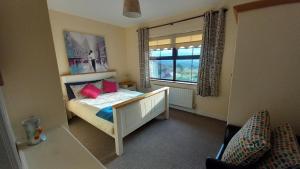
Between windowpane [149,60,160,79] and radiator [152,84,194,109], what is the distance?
714mm

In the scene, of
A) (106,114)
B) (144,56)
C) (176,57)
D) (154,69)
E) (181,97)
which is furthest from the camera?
(154,69)

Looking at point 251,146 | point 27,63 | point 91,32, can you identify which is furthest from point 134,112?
point 91,32

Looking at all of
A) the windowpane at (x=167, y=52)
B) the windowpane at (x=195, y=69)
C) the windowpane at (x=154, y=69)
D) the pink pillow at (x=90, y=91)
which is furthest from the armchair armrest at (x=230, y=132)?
the windowpane at (x=154, y=69)

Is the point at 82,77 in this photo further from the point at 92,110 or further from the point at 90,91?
the point at 92,110

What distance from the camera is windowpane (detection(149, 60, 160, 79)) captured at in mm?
3842

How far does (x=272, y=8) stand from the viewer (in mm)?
1135

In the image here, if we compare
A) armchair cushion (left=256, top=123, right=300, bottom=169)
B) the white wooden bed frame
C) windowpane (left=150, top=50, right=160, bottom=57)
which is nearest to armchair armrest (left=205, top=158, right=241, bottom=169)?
armchair cushion (left=256, top=123, right=300, bottom=169)

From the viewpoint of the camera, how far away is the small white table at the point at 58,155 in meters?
0.73

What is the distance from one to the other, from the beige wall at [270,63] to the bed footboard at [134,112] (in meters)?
1.37

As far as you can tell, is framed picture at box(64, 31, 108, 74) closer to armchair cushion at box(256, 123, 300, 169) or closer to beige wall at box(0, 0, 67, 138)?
beige wall at box(0, 0, 67, 138)

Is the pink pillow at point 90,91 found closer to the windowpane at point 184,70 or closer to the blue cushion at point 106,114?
the blue cushion at point 106,114

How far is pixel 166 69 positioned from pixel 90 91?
1.99 meters

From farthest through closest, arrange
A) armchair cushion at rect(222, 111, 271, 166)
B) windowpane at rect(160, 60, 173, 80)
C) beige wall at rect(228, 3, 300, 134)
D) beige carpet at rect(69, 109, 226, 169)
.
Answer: windowpane at rect(160, 60, 173, 80) → beige carpet at rect(69, 109, 226, 169) → beige wall at rect(228, 3, 300, 134) → armchair cushion at rect(222, 111, 271, 166)

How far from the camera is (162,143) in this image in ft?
7.04
